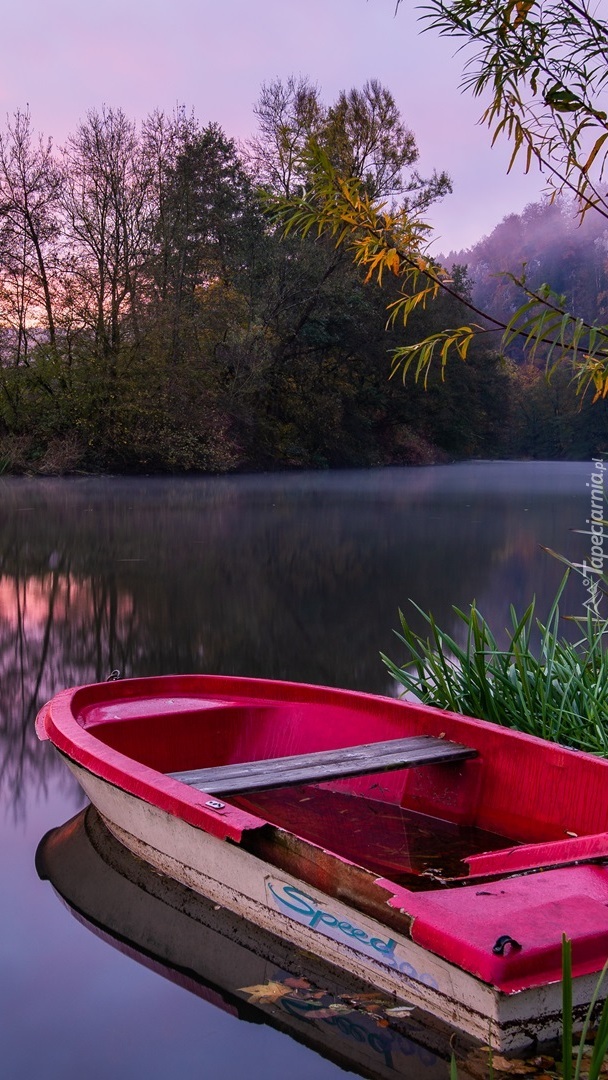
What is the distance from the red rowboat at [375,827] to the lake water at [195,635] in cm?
23

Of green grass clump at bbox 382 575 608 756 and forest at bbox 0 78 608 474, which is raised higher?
forest at bbox 0 78 608 474

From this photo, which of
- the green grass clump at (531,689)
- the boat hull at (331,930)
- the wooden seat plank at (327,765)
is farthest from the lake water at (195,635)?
the green grass clump at (531,689)

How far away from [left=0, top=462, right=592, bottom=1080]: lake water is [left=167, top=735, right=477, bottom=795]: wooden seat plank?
43cm

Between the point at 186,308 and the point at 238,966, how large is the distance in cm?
2584

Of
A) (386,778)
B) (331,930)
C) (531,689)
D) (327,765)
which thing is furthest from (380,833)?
(331,930)

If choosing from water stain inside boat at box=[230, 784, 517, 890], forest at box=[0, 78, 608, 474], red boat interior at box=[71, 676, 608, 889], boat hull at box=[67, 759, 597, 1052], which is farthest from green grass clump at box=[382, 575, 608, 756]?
forest at box=[0, 78, 608, 474]

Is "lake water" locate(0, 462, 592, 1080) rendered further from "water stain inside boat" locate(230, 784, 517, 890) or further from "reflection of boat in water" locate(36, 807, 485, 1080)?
"water stain inside boat" locate(230, 784, 517, 890)

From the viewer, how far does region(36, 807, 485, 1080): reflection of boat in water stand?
2475 millimetres

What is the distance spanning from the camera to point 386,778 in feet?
12.7

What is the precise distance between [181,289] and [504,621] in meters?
20.1

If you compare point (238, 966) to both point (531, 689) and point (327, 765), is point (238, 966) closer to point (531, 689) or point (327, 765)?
point (327, 765)

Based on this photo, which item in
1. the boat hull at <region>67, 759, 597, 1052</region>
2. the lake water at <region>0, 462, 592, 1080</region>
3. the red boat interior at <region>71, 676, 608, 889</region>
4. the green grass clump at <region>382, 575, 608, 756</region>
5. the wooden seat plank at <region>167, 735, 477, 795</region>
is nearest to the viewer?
the boat hull at <region>67, 759, 597, 1052</region>

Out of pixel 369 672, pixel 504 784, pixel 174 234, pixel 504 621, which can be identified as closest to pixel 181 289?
pixel 174 234

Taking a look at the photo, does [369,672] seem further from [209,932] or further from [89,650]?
[209,932]
